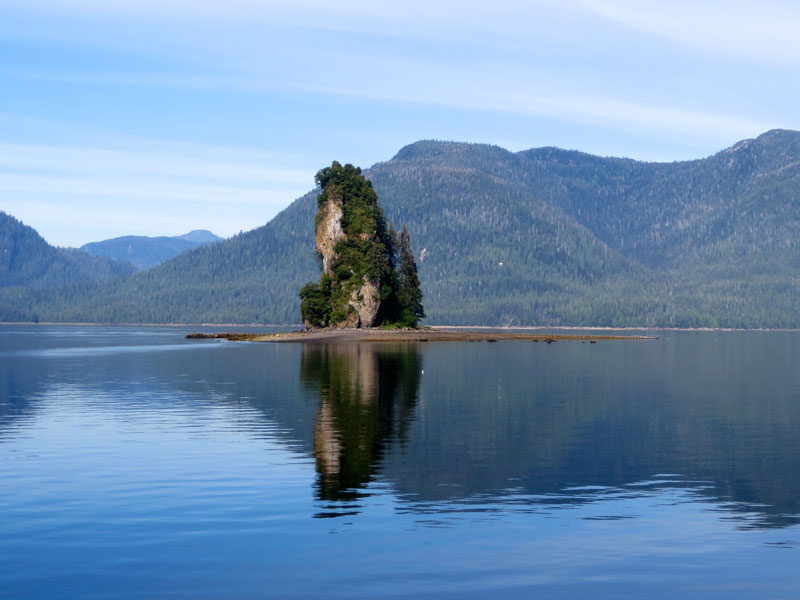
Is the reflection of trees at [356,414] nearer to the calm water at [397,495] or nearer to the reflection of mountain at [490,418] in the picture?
the reflection of mountain at [490,418]

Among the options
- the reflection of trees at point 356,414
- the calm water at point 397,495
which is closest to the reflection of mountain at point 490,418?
the reflection of trees at point 356,414

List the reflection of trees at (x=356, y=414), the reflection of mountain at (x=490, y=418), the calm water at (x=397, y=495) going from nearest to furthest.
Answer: the calm water at (x=397, y=495) → the reflection of mountain at (x=490, y=418) → the reflection of trees at (x=356, y=414)

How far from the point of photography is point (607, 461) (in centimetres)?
4969

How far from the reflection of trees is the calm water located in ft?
0.93

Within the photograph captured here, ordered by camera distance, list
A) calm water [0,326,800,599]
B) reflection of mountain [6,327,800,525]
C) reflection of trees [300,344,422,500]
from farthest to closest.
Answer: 1. reflection of trees [300,344,422,500]
2. reflection of mountain [6,327,800,525]
3. calm water [0,326,800,599]

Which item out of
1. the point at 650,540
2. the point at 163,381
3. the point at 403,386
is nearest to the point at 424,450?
the point at 650,540

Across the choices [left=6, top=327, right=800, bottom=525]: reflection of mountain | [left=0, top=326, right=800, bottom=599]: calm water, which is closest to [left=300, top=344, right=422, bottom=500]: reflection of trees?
[left=6, top=327, right=800, bottom=525]: reflection of mountain

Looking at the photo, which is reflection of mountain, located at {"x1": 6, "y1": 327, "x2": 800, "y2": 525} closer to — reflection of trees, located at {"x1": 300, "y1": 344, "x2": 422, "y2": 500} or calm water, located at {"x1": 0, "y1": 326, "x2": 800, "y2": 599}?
reflection of trees, located at {"x1": 300, "y1": 344, "x2": 422, "y2": 500}

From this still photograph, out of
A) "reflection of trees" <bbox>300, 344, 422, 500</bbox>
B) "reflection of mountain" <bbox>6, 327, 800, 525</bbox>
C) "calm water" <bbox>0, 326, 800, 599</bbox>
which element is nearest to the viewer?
"calm water" <bbox>0, 326, 800, 599</bbox>

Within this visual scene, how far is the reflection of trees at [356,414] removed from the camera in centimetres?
4572

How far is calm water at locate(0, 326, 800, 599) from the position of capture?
29094mm

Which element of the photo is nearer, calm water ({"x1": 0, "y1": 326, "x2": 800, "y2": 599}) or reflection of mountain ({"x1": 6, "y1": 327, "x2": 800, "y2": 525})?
calm water ({"x1": 0, "y1": 326, "x2": 800, "y2": 599})

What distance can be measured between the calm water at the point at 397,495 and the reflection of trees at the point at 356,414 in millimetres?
283

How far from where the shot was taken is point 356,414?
69.2 metres
